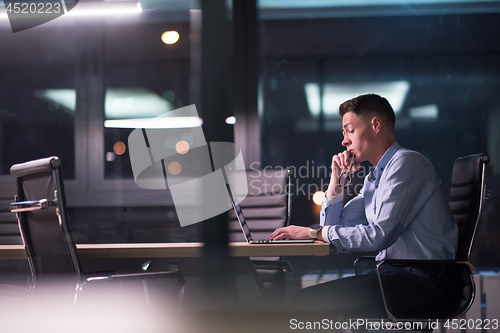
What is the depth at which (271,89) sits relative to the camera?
4297 millimetres

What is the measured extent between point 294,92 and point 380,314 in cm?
290

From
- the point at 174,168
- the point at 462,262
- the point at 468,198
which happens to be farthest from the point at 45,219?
the point at 174,168

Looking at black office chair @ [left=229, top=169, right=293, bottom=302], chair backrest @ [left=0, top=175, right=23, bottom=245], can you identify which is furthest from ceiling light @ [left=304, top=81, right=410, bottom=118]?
chair backrest @ [left=0, top=175, right=23, bottom=245]

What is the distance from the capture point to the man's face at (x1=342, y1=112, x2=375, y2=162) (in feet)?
6.97

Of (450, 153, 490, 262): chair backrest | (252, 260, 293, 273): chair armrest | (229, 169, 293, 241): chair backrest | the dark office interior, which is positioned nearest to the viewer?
(450, 153, 490, 262): chair backrest

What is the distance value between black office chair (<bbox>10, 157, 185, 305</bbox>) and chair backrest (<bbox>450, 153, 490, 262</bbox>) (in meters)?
1.25

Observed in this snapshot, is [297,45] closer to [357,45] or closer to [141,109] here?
[357,45]

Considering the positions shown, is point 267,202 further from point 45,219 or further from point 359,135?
point 45,219

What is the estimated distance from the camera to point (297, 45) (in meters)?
4.36

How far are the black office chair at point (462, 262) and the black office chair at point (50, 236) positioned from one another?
92cm

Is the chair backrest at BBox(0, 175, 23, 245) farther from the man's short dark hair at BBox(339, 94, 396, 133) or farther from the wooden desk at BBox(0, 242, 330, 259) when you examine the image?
the man's short dark hair at BBox(339, 94, 396, 133)

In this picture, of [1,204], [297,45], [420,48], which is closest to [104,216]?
[1,204]

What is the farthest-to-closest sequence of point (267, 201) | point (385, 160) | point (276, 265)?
point (267, 201) → point (276, 265) → point (385, 160)

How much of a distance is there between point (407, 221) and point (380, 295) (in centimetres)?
34
